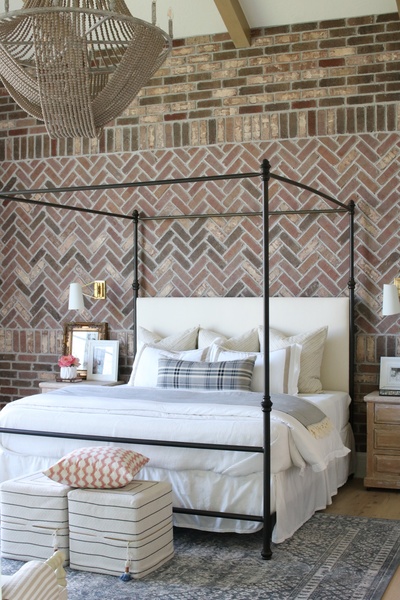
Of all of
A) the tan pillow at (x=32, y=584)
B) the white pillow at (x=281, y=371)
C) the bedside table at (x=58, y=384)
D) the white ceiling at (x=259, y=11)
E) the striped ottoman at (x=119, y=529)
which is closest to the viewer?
the tan pillow at (x=32, y=584)

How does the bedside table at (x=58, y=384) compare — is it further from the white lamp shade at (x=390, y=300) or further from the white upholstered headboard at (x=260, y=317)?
the white lamp shade at (x=390, y=300)

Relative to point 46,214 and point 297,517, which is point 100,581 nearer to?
point 297,517

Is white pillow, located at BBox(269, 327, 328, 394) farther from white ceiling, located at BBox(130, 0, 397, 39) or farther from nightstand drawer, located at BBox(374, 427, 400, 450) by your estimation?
white ceiling, located at BBox(130, 0, 397, 39)

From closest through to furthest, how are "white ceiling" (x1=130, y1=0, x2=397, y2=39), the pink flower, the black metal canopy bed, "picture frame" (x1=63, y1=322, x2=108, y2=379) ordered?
the black metal canopy bed
"white ceiling" (x1=130, y1=0, x2=397, y2=39)
the pink flower
"picture frame" (x1=63, y1=322, x2=108, y2=379)

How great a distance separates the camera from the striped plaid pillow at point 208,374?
5.88 m

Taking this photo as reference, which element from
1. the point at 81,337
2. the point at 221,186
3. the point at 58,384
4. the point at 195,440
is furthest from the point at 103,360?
the point at 195,440

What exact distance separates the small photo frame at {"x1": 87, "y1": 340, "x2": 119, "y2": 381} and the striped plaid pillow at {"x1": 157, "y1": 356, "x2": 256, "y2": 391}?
114 cm

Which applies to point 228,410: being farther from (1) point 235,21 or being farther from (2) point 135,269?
(1) point 235,21

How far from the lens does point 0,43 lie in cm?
310

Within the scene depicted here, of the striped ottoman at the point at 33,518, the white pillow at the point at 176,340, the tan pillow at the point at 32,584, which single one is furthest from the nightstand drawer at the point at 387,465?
the tan pillow at the point at 32,584

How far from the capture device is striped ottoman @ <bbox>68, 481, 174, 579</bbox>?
4.19m

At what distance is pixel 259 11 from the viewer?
662 cm

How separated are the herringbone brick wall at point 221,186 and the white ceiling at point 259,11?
0.28 feet

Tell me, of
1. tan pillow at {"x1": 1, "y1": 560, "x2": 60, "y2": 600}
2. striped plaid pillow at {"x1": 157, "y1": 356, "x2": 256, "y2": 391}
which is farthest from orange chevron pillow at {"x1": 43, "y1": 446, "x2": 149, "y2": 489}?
tan pillow at {"x1": 1, "y1": 560, "x2": 60, "y2": 600}
